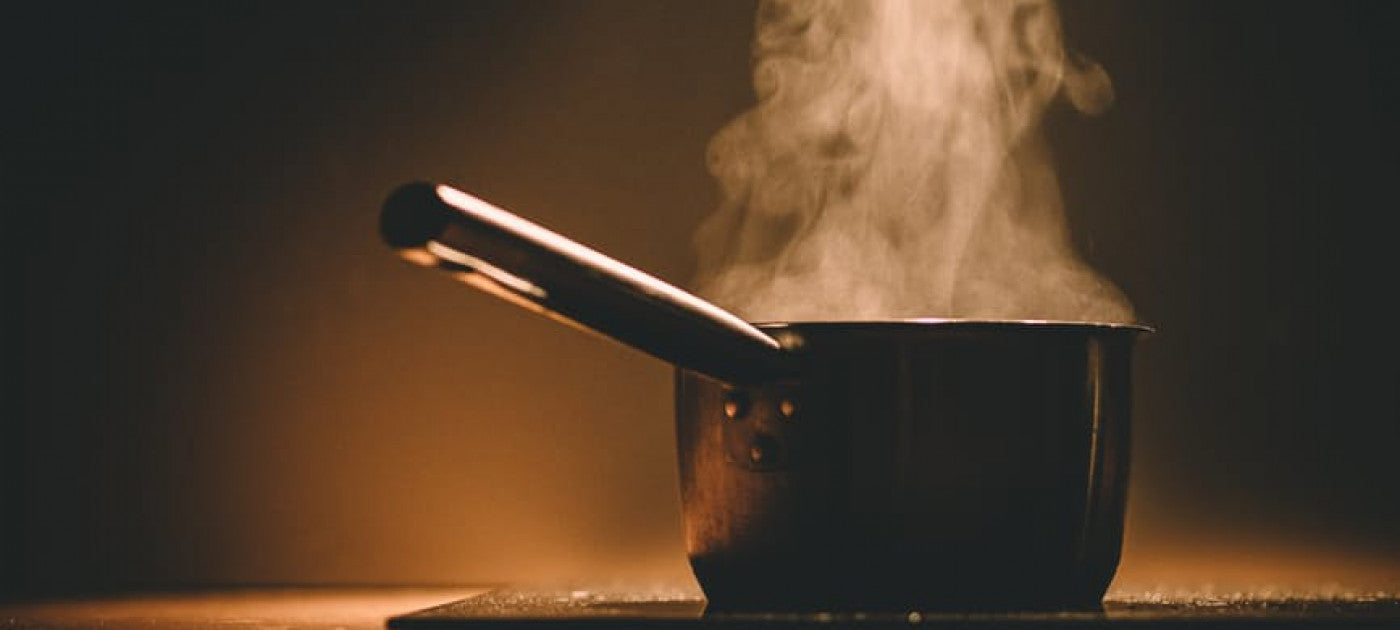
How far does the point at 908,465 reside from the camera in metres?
0.54

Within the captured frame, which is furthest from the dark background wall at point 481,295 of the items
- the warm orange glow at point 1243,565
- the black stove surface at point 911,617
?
the black stove surface at point 911,617

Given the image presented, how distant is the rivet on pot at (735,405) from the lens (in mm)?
559

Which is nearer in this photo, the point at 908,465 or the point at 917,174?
the point at 908,465

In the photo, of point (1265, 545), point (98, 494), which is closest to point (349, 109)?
point (98, 494)

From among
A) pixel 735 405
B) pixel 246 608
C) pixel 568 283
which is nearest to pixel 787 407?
pixel 735 405

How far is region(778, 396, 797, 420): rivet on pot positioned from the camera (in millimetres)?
550

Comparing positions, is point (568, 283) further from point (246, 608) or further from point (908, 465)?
point (246, 608)

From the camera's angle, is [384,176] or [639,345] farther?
[384,176]

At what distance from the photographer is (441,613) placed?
0.51 metres

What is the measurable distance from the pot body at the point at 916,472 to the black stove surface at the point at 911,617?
1 cm

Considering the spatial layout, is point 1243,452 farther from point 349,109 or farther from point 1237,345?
point 349,109

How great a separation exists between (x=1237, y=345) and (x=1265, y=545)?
0.12 m

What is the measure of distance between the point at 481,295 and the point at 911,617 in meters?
0.47

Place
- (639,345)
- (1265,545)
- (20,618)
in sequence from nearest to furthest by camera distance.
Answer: (639,345)
(20,618)
(1265,545)
